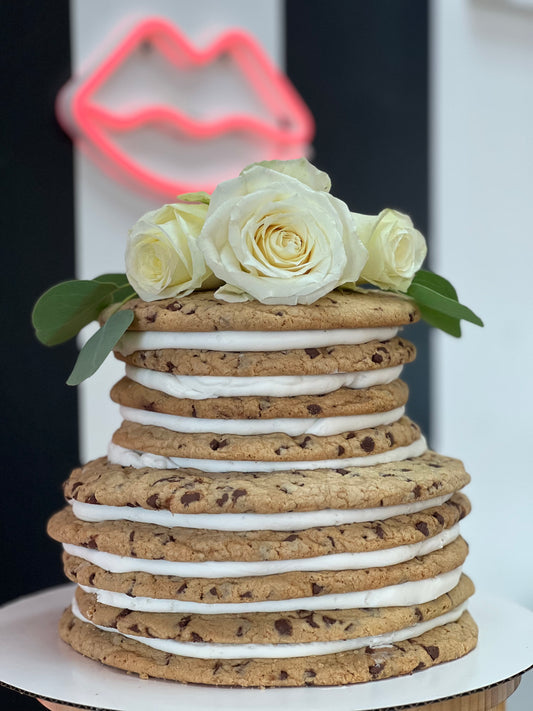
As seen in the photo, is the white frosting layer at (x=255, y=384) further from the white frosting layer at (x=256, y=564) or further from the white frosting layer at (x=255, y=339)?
the white frosting layer at (x=256, y=564)

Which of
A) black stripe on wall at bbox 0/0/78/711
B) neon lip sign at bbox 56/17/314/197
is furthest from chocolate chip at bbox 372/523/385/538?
neon lip sign at bbox 56/17/314/197

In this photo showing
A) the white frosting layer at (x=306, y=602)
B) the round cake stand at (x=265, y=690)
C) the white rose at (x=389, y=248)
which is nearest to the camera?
the round cake stand at (x=265, y=690)

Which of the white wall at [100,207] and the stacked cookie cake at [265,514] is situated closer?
the stacked cookie cake at [265,514]

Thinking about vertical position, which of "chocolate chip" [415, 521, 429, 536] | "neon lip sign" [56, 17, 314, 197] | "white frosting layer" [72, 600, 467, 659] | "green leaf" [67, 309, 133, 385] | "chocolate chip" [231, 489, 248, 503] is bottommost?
"white frosting layer" [72, 600, 467, 659]

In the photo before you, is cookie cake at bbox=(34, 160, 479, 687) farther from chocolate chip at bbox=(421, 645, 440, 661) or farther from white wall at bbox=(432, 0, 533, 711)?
white wall at bbox=(432, 0, 533, 711)

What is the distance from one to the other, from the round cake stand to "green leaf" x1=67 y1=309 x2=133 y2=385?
1.23 feet

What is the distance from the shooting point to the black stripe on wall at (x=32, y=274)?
7.68 feet

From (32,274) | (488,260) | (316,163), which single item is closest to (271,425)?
(32,274)

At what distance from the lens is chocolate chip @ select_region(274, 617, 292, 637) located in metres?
1.15

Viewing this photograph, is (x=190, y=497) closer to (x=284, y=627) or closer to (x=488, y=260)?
(x=284, y=627)

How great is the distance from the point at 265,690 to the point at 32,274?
1.54m

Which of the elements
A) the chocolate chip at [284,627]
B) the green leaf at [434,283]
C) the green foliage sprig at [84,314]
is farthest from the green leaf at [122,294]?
the chocolate chip at [284,627]

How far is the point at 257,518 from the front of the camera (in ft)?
3.78

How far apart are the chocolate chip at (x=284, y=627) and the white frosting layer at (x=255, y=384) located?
0.95 ft
